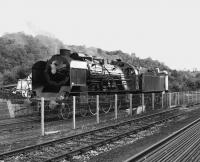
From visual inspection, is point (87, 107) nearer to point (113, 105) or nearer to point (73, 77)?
point (73, 77)

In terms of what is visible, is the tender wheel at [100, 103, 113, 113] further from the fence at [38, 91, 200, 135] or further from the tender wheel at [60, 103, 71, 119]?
the tender wheel at [60, 103, 71, 119]

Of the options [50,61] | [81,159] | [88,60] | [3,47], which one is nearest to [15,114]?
[50,61]

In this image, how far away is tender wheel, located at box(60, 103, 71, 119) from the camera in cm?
1522

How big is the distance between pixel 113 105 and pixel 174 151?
10752mm

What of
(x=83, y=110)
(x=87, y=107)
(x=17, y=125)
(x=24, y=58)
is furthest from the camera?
(x=24, y=58)

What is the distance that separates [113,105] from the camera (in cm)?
1875

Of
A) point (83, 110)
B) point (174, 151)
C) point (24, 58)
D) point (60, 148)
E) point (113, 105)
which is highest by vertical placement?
Result: point (24, 58)

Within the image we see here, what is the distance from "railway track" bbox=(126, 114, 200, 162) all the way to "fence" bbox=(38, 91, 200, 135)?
504cm

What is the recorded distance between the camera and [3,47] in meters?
59.2

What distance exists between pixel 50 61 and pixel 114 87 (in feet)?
14.9

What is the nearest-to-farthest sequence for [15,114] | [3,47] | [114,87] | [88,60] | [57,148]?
[57,148]
[15,114]
[88,60]
[114,87]
[3,47]

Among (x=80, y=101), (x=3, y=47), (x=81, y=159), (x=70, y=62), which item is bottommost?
(x=81, y=159)

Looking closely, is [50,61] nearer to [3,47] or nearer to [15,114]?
[15,114]

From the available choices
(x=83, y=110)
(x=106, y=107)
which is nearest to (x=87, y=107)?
(x=83, y=110)
